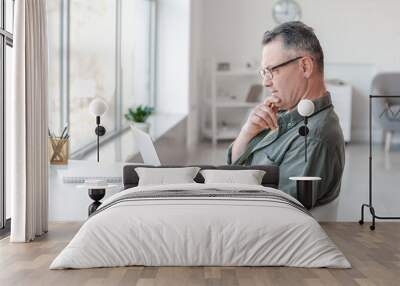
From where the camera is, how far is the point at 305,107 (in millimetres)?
6770

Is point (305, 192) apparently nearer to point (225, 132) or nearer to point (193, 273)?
point (193, 273)

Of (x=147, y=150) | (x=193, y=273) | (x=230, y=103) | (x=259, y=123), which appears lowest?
(x=193, y=273)

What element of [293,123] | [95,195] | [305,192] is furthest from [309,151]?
[95,195]

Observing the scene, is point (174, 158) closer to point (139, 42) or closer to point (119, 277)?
point (139, 42)

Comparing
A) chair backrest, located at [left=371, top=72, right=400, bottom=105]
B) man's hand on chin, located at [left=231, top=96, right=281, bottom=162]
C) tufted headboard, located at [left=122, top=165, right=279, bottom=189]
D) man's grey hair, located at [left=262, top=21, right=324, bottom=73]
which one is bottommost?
tufted headboard, located at [left=122, top=165, right=279, bottom=189]

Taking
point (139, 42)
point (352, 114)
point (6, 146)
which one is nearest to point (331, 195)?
point (6, 146)

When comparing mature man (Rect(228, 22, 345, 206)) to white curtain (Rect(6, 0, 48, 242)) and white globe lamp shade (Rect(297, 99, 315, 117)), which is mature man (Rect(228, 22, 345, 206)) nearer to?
white globe lamp shade (Rect(297, 99, 315, 117))

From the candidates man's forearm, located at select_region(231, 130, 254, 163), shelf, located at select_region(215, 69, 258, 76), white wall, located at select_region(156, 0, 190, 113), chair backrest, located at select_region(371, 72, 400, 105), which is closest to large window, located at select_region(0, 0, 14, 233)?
man's forearm, located at select_region(231, 130, 254, 163)

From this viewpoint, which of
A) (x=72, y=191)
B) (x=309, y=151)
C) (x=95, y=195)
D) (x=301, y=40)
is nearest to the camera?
(x=95, y=195)

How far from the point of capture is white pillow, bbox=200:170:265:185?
6203 mm

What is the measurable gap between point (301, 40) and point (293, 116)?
689mm

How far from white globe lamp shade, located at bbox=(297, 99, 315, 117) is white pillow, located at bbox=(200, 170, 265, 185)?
773mm

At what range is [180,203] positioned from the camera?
4980 millimetres

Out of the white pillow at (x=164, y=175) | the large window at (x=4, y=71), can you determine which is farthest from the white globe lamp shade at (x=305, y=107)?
the large window at (x=4, y=71)
